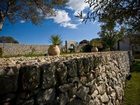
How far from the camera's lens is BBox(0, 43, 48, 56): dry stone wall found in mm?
23984

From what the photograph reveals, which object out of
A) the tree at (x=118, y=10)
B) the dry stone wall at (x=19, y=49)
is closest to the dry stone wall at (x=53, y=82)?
the tree at (x=118, y=10)

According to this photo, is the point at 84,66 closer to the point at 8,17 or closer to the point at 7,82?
the point at 7,82

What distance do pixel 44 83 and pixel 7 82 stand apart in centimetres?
78

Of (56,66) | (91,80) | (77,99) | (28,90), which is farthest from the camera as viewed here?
(91,80)

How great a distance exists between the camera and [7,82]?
370 cm

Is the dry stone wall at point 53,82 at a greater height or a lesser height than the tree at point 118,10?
lesser

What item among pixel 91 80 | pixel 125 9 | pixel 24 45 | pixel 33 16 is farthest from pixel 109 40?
pixel 91 80

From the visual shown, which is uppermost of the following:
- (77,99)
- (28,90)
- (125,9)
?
(125,9)

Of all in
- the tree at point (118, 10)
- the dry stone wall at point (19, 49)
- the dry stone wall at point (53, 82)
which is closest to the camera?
the dry stone wall at point (53, 82)

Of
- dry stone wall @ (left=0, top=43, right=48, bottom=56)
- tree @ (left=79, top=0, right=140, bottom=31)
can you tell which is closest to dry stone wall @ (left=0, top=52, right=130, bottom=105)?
tree @ (left=79, top=0, right=140, bottom=31)

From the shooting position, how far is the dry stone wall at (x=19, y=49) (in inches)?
944

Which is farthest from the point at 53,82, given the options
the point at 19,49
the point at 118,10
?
the point at 19,49

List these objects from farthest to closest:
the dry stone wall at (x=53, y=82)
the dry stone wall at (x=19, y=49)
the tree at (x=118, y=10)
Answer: the dry stone wall at (x=19, y=49) < the tree at (x=118, y=10) < the dry stone wall at (x=53, y=82)

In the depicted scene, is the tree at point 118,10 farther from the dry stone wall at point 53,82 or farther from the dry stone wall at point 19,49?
the dry stone wall at point 19,49
